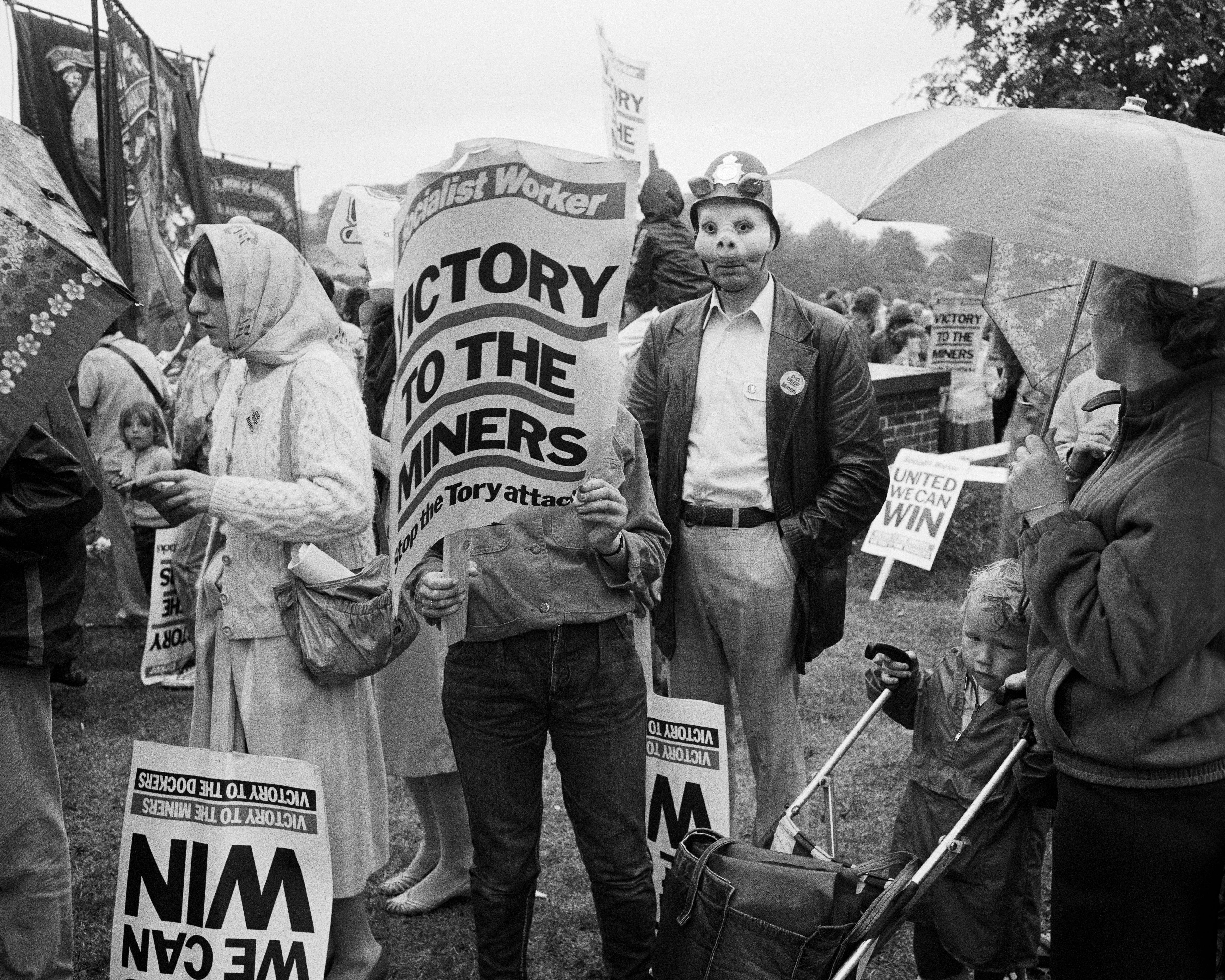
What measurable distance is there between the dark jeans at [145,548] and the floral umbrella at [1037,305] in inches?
194

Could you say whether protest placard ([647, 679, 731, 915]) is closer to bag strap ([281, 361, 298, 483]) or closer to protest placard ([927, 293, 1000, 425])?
bag strap ([281, 361, 298, 483])

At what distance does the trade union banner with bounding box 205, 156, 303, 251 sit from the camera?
1584 centimetres

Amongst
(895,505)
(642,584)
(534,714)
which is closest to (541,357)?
Answer: (642,584)

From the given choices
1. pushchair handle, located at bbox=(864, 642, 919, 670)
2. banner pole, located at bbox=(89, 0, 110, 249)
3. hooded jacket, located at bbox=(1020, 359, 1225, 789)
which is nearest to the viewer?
hooded jacket, located at bbox=(1020, 359, 1225, 789)

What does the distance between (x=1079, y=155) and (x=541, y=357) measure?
1109mm

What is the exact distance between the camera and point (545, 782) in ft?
16.7

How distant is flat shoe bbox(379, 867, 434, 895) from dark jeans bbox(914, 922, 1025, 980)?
1699 millimetres

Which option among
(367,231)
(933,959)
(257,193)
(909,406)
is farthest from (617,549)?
(257,193)

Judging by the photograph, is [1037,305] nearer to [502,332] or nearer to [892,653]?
[892,653]

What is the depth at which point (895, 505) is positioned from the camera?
8.33 metres

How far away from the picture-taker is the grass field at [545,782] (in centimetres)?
376

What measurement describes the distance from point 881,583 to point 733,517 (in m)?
4.45

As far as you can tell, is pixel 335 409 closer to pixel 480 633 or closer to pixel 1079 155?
pixel 480 633

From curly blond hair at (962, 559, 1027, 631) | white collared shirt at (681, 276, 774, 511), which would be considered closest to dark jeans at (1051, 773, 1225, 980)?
curly blond hair at (962, 559, 1027, 631)
